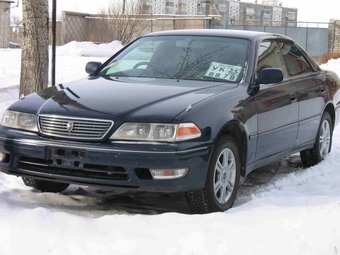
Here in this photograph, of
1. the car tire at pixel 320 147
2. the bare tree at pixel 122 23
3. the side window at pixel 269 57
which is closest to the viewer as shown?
the side window at pixel 269 57

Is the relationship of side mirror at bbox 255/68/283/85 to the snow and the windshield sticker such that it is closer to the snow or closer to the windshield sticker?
the windshield sticker

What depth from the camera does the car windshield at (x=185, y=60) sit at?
5.56 metres

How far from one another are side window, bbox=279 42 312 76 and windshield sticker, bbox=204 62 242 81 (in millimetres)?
1061

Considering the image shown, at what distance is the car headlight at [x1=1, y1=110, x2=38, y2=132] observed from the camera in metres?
4.79

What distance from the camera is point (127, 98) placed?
4785 mm

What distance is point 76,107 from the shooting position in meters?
4.68

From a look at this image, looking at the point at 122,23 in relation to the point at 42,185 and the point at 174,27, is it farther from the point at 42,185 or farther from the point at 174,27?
the point at 42,185

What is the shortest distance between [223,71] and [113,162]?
1.65m

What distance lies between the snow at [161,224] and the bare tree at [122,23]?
33805 mm

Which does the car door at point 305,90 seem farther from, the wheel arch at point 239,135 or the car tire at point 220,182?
the car tire at point 220,182

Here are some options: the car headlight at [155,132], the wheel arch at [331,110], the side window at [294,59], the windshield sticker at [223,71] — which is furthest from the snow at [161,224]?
the wheel arch at [331,110]

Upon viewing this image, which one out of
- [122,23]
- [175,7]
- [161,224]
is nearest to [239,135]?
[161,224]

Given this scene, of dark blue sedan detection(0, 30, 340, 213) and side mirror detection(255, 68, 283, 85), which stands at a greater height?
side mirror detection(255, 68, 283, 85)

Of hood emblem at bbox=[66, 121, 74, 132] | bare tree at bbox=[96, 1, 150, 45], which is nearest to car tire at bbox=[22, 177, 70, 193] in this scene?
hood emblem at bbox=[66, 121, 74, 132]
